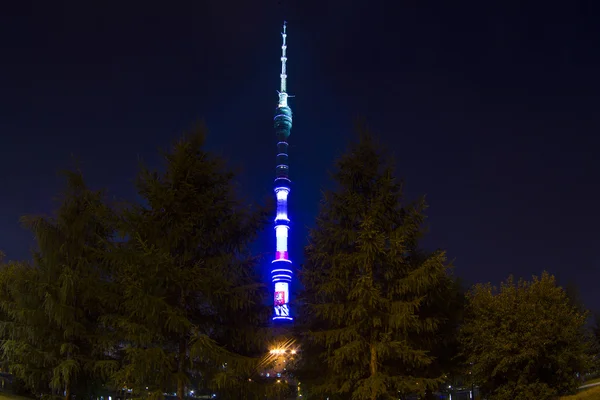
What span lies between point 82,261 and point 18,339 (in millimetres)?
4264

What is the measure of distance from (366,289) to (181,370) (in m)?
6.94

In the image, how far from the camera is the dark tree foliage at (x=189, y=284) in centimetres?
1920

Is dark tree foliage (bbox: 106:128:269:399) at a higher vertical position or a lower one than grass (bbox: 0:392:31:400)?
higher

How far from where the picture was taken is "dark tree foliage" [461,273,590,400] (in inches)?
976

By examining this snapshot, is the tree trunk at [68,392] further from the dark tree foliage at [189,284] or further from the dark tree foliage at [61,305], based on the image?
the dark tree foliage at [189,284]

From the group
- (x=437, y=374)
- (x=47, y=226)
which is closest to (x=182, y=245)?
(x=47, y=226)

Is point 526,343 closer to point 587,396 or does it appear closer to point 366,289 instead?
point 587,396

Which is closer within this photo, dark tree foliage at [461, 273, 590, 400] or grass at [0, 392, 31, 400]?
dark tree foliage at [461, 273, 590, 400]

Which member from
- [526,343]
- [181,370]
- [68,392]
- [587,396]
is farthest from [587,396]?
[68,392]

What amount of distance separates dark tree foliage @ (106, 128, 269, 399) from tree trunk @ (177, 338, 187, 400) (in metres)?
0.03

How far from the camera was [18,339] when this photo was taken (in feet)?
81.2

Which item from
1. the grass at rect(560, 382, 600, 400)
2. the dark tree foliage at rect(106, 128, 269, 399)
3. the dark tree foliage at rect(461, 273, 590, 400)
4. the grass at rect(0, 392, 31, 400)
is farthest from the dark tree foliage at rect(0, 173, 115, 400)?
the grass at rect(560, 382, 600, 400)

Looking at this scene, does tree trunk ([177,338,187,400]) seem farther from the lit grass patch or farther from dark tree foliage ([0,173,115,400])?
the lit grass patch

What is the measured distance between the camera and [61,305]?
909 inches
